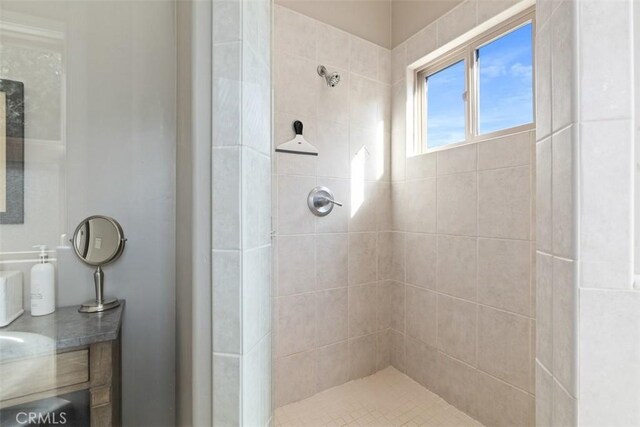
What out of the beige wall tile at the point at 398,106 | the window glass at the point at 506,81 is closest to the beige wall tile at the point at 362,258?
the beige wall tile at the point at 398,106

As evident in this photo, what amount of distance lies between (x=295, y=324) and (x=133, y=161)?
1.22 metres

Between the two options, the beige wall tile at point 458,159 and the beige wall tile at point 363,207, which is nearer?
the beige wall tile at point 458,159

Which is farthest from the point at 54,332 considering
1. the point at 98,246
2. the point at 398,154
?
the point at 398,154

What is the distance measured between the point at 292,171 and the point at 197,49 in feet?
3.46

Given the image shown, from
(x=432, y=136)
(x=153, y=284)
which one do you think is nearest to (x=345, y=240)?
(x=432, y=136)

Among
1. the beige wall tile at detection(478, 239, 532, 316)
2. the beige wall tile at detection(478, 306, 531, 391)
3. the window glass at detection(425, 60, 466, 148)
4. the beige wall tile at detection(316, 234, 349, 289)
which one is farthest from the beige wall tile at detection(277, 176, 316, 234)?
the beige wall tile at detection(478, 306, 531, 391)

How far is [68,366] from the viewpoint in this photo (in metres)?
0.76

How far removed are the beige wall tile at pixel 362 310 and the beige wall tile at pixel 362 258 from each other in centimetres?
6

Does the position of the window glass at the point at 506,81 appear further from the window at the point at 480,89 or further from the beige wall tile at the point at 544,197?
the beige wall tile at the point at 544,197

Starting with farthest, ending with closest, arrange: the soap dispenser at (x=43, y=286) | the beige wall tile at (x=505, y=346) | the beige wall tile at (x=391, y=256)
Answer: the beige wall tile at (x=391, y=256)
the beige wall tile at (x=505, y=346)
the soap dispenser at (x=43, y=286)

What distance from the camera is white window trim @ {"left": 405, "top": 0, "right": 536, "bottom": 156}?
1.43 metres

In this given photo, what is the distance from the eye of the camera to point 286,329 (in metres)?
1.71

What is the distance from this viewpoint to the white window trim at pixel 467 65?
1432 millimetres

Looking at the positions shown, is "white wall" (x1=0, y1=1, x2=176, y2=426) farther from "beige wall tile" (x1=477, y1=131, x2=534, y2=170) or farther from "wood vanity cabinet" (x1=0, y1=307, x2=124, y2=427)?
"beige wall tile" (x1=477, y1=131, x2=534, y2=170)
